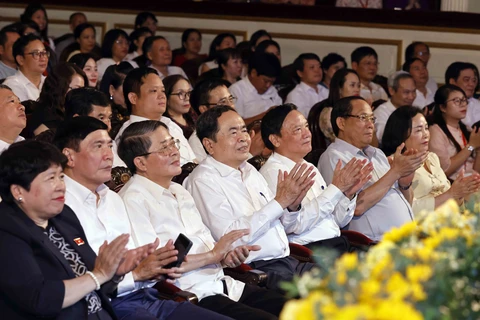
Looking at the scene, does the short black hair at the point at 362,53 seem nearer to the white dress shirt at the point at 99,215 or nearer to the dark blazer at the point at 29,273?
the white dress shirt at the point at 99,215

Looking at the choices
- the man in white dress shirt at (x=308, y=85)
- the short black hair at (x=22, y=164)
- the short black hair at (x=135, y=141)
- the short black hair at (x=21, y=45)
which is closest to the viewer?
the short black hair at (x=22, y=164)

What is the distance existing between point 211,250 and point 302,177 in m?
0.54

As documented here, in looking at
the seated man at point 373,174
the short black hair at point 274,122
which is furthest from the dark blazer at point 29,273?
the seated man at point 373,174

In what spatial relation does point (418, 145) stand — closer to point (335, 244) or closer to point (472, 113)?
point (335, 244)

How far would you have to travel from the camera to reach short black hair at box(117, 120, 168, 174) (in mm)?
3457

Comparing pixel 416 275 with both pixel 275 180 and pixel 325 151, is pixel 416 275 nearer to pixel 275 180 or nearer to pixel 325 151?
pixel 275 180

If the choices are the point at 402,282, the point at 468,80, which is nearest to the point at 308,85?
the point at 468,80

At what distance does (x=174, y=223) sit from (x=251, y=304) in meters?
0.45

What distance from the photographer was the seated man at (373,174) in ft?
14.4

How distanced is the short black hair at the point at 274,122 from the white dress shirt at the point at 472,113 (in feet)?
10.4

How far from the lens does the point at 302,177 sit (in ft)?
11.9

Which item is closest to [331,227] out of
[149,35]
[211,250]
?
[211,250]

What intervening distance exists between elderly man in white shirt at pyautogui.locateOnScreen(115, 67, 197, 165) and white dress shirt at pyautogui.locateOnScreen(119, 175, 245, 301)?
1.13 metres

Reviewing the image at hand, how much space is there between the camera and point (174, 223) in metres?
3.40
